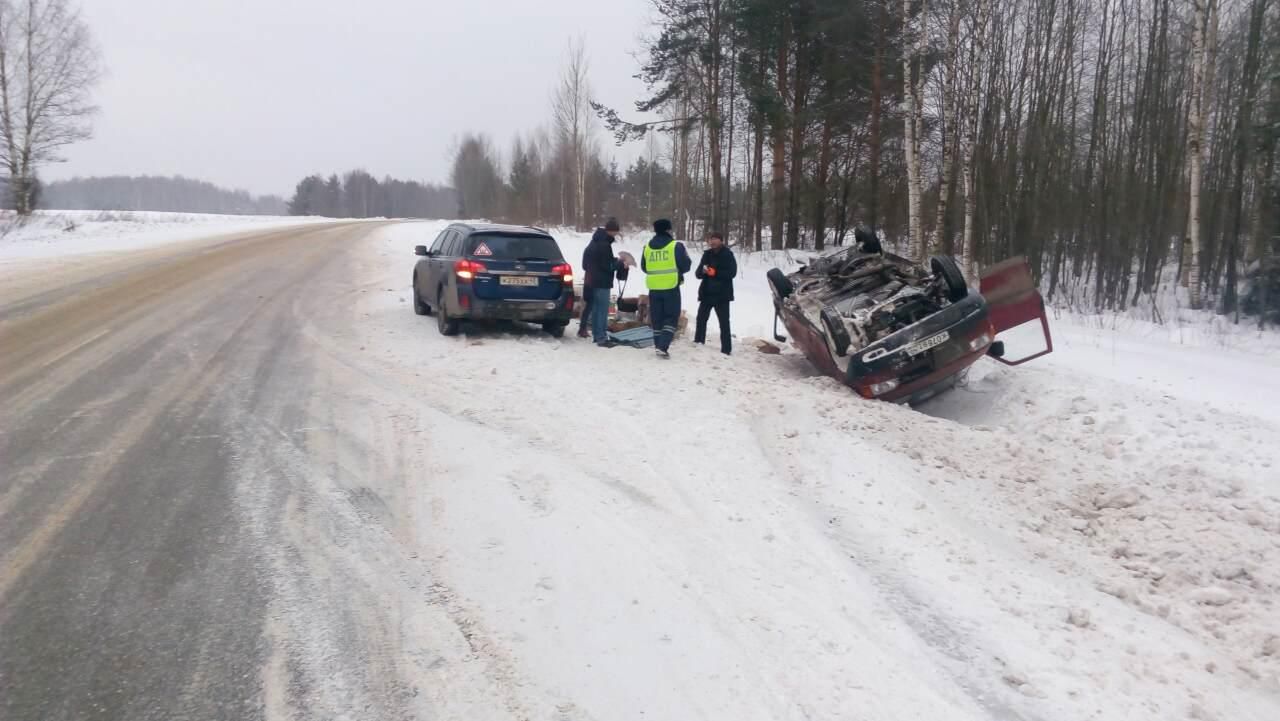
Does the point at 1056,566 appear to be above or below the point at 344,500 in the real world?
below

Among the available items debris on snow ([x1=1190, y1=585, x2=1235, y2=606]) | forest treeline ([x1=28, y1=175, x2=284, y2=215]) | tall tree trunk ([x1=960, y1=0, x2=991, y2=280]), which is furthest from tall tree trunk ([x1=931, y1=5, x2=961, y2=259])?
forest treeline ([x1=28, y1=175, x2=284, y2=215])

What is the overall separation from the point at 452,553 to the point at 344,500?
1.15 metres

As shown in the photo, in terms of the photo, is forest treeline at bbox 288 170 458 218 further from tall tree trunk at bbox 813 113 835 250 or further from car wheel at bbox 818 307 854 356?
car wheel at bbox 818 307 854 356

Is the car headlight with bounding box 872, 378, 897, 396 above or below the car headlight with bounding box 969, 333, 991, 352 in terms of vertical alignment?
below

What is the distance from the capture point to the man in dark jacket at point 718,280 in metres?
10.2

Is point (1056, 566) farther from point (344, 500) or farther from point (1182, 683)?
point (344, 500)

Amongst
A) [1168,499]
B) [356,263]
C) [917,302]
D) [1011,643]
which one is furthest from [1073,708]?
[356,263]

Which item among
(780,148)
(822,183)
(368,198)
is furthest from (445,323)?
(368,198)

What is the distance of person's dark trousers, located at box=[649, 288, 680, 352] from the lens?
10125 millimetres

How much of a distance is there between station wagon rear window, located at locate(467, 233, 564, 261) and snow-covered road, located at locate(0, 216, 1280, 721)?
2197 millimetres

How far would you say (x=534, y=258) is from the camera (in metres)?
11.1

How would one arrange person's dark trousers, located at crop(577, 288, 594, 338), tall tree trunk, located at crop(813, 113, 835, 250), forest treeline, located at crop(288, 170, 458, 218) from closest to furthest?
person's dark trousers, located at crop(577, 288, 594, 338)
tall tree trunk, located at crop(813, 113, 835, 250)
forest treeline, located at crop(288, 170, 458, 218)

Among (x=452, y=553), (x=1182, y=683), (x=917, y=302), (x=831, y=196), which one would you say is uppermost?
(x=831, y=196)

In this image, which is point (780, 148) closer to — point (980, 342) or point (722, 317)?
point (722, 317)
